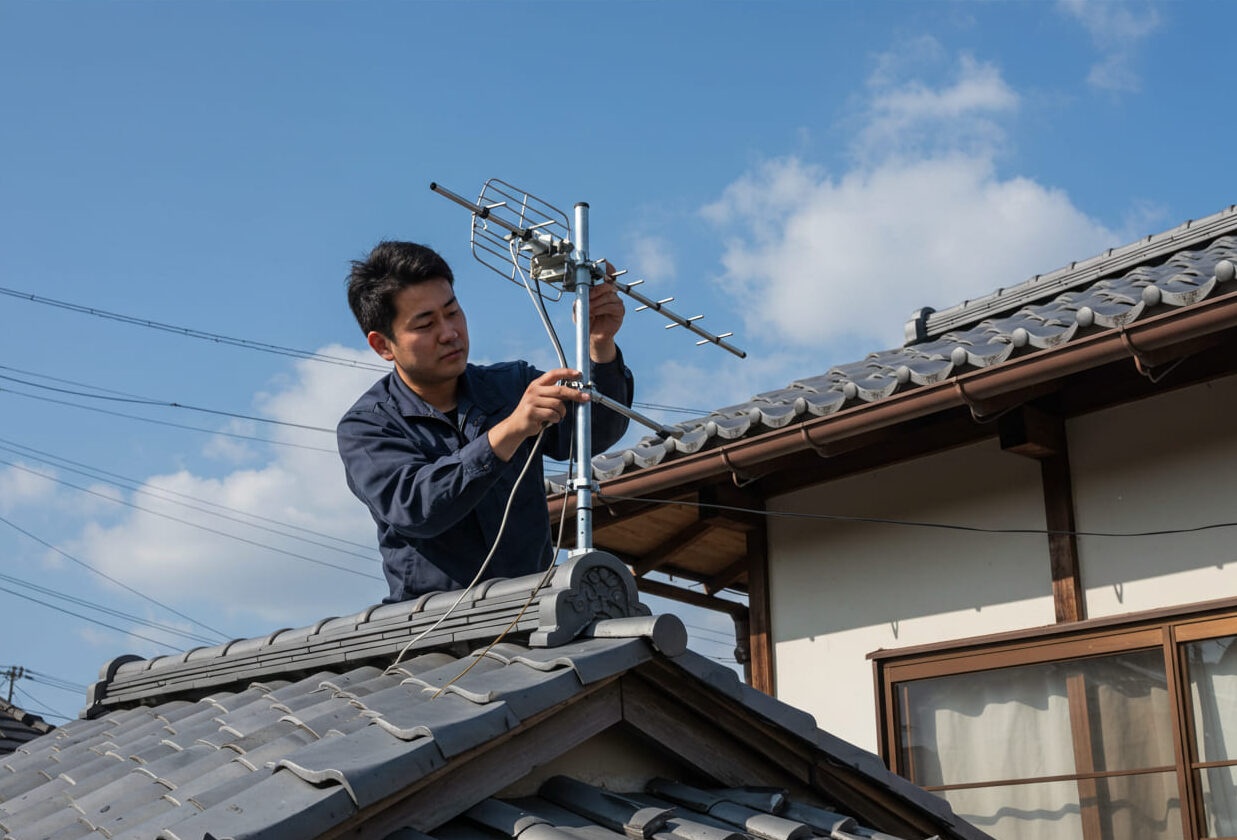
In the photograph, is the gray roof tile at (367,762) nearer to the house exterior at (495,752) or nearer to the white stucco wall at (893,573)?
the house exterior at (495,752)

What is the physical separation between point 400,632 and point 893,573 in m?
4.52

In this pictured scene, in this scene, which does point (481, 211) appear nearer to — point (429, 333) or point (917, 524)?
point (429, 333)

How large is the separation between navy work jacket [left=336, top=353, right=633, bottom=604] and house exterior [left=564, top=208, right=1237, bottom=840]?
2623 millimetres

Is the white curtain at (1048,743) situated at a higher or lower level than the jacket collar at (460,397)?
lower

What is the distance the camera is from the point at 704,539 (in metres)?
9.34

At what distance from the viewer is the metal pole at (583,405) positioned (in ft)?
13.1

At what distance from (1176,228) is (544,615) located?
22.2ft

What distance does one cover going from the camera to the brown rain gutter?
19.6 feet

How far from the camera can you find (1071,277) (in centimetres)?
880

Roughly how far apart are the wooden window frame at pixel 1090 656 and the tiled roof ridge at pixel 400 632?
407cm

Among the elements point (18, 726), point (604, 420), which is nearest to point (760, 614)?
point (604, 420)

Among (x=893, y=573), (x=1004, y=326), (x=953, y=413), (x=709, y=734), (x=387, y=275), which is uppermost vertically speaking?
(x=1004, y=326)

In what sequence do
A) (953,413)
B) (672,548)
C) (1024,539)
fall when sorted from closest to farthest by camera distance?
(1024,539), (953,413), (672,548)

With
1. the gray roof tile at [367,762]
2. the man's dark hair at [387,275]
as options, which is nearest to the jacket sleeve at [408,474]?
the man's dark hair at [387,275]
